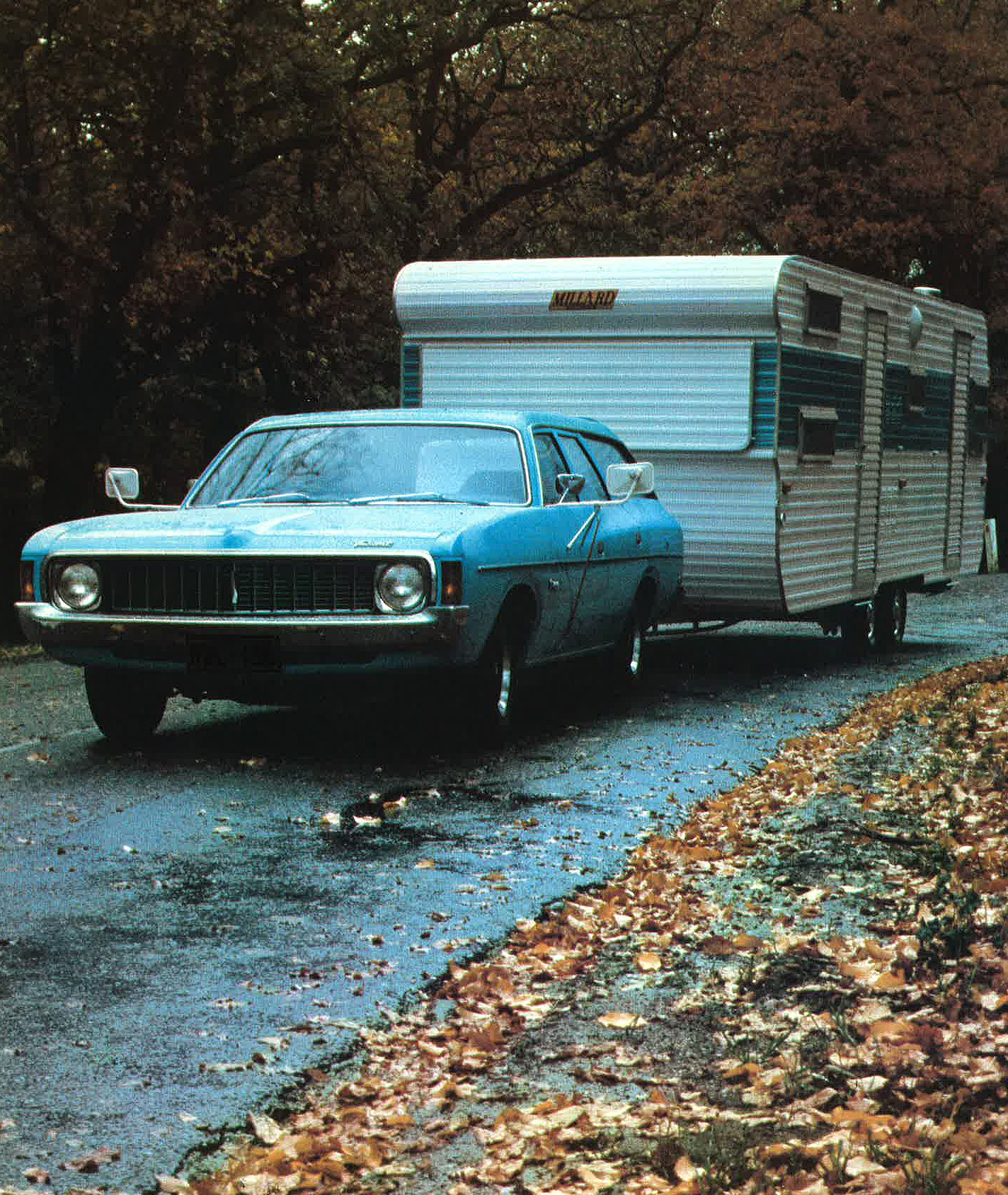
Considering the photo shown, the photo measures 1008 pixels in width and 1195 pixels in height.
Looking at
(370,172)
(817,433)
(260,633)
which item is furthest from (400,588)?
(370,172)

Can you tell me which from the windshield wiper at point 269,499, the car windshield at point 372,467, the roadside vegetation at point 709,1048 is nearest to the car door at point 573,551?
the car windshield at point 372,467

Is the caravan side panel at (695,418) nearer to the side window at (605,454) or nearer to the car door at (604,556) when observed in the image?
the side window at (605,454)

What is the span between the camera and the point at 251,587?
8.95 meters

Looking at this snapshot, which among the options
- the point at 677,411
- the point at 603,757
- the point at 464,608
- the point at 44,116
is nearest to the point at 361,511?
the point at 464,608

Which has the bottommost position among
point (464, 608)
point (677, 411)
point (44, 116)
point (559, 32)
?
point (464, 608)

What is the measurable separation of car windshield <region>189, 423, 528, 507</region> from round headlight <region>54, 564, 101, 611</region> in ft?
3.53

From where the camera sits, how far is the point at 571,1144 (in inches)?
160

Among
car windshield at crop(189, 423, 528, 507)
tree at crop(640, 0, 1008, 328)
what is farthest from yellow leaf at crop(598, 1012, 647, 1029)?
tree at crop(640, 0, 1008, 328)

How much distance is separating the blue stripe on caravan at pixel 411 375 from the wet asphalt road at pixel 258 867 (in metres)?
2.73

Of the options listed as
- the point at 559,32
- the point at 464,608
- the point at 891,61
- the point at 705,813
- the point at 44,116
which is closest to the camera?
the point at 705,813

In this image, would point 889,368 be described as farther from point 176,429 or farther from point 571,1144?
point 176,429

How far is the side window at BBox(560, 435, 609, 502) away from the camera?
36.9 feet

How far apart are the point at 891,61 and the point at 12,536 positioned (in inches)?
624

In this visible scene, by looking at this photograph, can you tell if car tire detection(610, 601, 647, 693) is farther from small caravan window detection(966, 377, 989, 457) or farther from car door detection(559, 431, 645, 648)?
small caravan window detection(966, 377, 989, 457)
